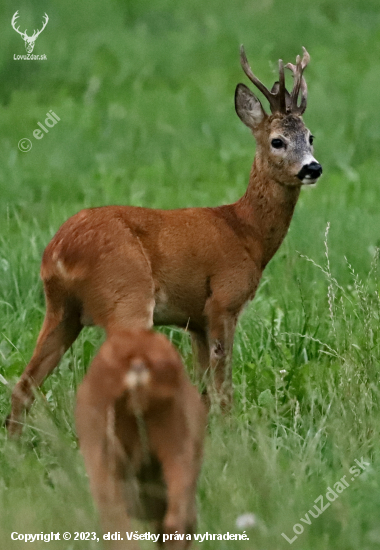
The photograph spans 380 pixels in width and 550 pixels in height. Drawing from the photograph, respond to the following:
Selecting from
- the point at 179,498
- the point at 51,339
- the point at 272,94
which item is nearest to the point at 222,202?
the point at 272,94

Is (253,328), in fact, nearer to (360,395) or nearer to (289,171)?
(289,171)

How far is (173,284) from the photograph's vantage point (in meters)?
5.66

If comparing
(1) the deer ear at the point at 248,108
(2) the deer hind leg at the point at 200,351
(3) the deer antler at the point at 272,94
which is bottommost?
(2) the deer hind leg at the point at 200,351

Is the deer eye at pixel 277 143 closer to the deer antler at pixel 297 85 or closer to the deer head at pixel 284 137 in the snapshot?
the deer head at pixel 284 137

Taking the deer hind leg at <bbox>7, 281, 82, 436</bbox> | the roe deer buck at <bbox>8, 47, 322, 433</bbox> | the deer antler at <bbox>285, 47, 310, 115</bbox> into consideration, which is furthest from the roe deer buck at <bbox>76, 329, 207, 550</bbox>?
the deer antler at <bbox>285, 47, 310, 115</bbox>

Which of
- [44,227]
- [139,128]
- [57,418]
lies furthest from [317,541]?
[139,128]

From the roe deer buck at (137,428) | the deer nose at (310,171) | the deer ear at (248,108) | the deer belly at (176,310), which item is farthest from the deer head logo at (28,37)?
the roe deer buck at (137,428)

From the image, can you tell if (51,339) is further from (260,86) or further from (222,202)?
(222,202)

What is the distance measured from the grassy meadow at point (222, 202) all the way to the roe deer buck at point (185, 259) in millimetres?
185

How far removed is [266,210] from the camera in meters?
6.26

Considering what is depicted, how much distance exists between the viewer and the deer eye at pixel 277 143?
6.22 metres

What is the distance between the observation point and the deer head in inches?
242

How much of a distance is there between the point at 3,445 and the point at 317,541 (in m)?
1.61

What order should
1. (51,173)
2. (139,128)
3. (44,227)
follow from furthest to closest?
(139,128), (51,173), (44,227)
